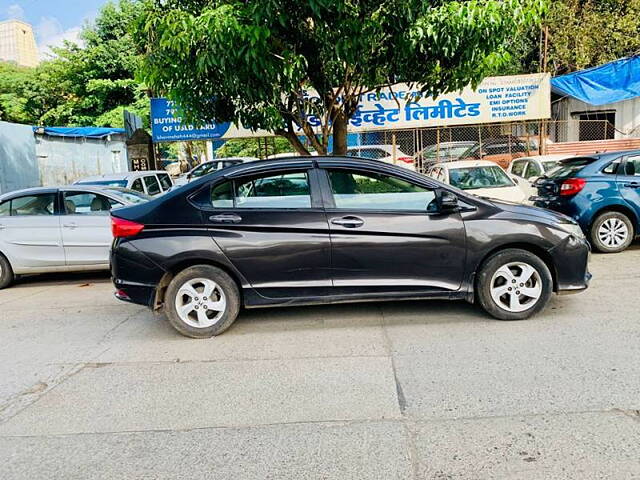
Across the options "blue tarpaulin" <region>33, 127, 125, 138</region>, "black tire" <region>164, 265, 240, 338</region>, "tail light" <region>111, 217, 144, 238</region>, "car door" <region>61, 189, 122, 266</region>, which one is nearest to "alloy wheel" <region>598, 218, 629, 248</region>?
"black tire" <region>164, 265, 240, 338</region>

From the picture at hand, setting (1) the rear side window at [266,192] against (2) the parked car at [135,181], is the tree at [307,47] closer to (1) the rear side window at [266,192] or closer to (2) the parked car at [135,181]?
(1) the rear side window at [266,192]

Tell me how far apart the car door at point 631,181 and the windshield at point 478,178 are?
2.05 m

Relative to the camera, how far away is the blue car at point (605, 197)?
7.89 meters

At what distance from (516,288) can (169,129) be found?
14.0 m

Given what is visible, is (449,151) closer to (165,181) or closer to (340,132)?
(340,132)

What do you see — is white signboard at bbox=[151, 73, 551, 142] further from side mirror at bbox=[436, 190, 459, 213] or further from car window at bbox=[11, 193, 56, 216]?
side mirror at bbox=[436, 190, 459, 213]

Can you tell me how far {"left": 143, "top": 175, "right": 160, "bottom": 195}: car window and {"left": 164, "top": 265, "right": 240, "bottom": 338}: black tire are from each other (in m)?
6.90

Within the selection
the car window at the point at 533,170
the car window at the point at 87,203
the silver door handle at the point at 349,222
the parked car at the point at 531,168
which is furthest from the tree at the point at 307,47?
the car window at the point at 533,170

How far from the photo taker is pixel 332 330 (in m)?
5.02

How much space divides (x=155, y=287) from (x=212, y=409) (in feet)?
5.87

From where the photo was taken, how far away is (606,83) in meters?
17.6

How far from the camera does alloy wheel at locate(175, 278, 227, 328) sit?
4.92 meters

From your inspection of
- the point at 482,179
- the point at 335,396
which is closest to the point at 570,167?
the point at 482,179

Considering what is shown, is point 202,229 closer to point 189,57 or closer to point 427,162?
point 189,57
